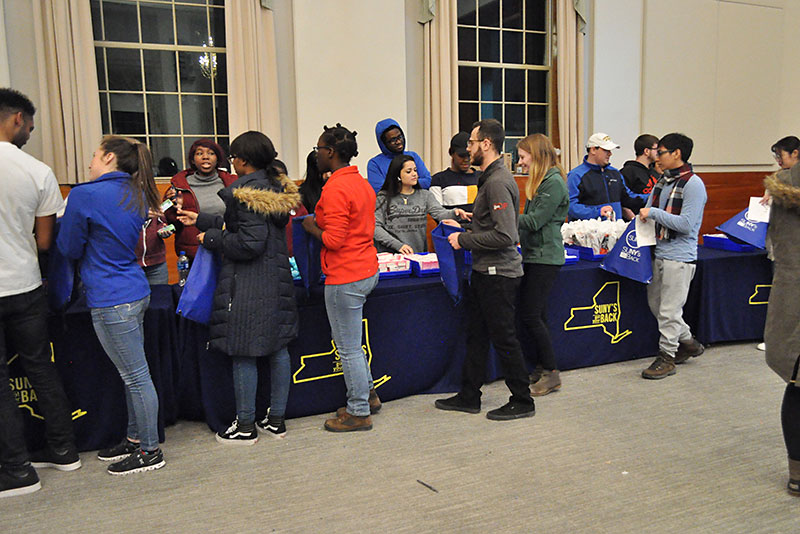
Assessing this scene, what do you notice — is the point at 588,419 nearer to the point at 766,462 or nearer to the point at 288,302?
the point at 766,462

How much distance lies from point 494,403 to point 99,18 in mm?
4857

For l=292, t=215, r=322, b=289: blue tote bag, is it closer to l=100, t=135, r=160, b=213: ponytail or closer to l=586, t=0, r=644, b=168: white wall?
l=100, t=135, r=160, b=213: ponytail

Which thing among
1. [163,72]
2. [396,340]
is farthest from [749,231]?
[163,72]

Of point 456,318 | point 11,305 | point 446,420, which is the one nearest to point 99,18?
point 11,305

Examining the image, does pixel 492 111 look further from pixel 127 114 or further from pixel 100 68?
pixel 100 68

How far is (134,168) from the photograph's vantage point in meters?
2.53

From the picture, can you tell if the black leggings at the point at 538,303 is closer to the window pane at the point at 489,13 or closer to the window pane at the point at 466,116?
the window pane at the point at 466,116

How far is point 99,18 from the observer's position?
550 cm

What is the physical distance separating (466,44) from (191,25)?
9.80 feet

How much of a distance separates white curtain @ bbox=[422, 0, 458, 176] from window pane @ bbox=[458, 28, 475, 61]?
53cm

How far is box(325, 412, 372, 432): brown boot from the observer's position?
2.99m

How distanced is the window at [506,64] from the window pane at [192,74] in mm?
2762

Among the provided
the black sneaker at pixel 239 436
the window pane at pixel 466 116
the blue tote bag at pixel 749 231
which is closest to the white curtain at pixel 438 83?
the window pane at pixel 466 116

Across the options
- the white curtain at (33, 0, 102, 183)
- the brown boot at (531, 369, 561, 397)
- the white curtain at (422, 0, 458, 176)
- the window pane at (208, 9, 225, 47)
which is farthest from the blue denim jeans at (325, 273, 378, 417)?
the window pane at (208, 9, 225, 47)
